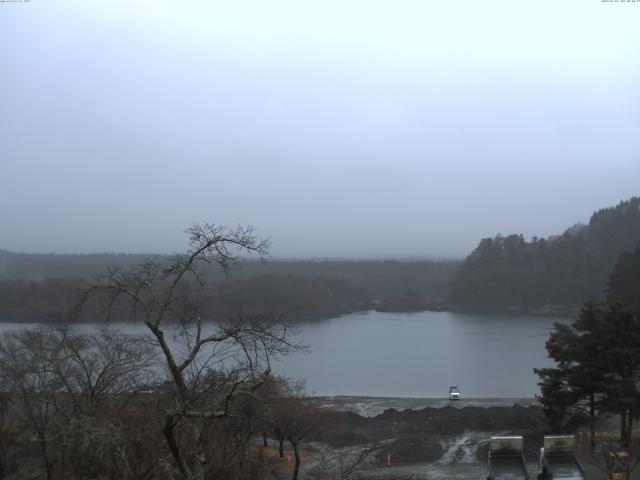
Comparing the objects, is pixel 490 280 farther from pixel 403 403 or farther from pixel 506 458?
pixel 506 458

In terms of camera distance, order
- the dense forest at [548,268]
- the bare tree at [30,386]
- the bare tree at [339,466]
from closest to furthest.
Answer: the bare tree at [339,466], the bare tree at [30,386], the dense forest at [548,268]

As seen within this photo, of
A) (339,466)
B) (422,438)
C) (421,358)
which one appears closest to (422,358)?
(421,358)

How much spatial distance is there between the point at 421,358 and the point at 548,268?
27.2m

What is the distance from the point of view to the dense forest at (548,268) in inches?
1794

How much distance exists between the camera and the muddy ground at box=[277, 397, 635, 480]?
8898mm

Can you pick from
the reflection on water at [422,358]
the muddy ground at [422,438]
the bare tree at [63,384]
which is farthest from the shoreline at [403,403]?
the bare tree at [63,384]

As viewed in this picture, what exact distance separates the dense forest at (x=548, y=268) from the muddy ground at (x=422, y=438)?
Result: 32.5 m

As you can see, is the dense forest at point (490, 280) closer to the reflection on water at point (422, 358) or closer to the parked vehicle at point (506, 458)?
the reflection on water at point (422, 358)

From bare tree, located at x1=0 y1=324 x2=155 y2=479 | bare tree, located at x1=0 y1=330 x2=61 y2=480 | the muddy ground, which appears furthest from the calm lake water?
bare tree, located at x1=0 y1=324 x2=155 y2=479

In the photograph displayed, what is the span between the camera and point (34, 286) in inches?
1407

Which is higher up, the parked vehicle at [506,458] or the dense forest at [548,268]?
the dense forest at [548,268]

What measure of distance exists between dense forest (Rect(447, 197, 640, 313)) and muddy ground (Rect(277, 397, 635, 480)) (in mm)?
32520

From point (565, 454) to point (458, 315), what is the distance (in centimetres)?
3859

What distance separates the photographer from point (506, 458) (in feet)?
24.9
